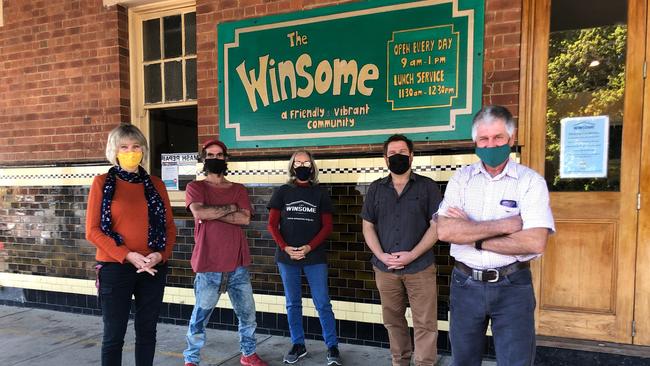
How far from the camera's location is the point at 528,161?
3752 millimetres

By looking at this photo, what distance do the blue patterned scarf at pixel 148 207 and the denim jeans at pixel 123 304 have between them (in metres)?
0.18

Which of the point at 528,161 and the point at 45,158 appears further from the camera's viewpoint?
the point at 45,158

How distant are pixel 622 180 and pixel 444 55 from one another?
1.71m

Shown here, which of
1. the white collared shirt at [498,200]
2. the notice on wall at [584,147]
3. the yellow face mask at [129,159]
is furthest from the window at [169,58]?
the notice on wall at [584,147]

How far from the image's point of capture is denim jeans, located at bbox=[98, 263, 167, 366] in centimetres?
290

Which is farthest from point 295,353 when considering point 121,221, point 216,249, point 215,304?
point 121,221

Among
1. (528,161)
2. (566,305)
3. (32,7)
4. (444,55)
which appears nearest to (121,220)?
(444,55)

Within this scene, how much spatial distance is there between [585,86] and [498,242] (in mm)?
2185

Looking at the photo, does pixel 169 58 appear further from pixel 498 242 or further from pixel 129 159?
pixel 498 242

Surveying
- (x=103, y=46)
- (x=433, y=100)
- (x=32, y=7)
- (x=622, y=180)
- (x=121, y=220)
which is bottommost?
(x=121, y=220)

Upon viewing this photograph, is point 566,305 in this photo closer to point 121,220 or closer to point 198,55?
point 121,220

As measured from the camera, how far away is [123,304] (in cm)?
294

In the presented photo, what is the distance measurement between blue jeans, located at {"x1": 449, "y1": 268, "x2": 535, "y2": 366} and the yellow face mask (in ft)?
7.03

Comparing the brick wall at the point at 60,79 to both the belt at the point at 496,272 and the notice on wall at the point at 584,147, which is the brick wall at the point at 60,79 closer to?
the belt at the point at 496,272
